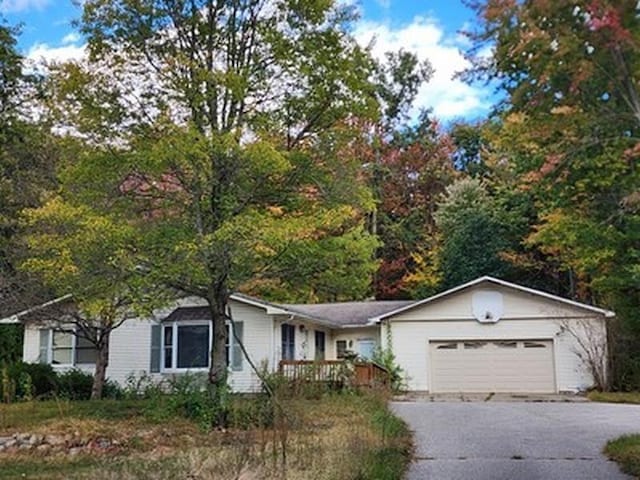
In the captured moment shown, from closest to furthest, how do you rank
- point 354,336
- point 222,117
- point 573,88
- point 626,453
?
point 573,88 → point 626,453 → point 222,117 → point 354,336

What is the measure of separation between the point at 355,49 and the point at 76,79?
209 inches

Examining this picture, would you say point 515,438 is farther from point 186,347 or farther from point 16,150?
point 16,150

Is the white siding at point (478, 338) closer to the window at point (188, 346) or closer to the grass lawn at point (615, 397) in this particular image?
the grass lawn at point (615, 397)

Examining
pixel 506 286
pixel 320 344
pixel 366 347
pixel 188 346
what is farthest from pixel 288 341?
pixel 506 286

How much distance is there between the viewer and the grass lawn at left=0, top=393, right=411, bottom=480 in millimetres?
6949

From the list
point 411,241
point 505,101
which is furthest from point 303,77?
point 411,241

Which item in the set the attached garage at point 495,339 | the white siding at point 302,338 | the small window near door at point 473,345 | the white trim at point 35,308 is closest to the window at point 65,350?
the white trim at point 35,308

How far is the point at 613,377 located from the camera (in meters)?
20.4

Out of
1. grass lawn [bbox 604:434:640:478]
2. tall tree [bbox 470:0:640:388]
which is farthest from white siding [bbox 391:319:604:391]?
tall tree [bbox 470:0:640:388]

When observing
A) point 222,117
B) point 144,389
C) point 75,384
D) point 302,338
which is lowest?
point 144,389

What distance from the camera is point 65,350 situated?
2111 cm

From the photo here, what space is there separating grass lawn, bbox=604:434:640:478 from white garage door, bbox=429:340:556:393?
11.9 metres

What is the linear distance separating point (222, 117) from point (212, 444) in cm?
629

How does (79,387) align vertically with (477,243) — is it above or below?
below
